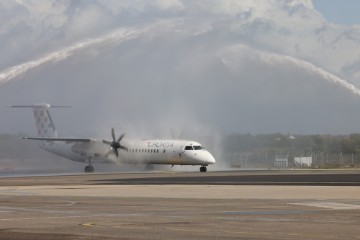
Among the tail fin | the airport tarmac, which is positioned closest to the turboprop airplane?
the tail fin

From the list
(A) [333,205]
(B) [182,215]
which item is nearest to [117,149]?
(A) [333,205]

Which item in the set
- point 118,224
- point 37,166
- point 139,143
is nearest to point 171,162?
point 139,143

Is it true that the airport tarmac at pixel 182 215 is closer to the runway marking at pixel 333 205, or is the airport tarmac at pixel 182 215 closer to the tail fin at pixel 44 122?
→ the runway marking at pixel 333 205

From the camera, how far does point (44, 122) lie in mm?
121375

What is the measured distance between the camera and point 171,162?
10606 cm

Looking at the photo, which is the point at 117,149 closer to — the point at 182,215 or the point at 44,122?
the point at 44,122

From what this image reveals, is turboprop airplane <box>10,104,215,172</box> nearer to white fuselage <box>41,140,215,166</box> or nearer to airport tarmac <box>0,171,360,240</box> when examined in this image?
white fuselage <box>41,140,215,166</box>

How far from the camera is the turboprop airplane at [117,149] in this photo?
103375mm

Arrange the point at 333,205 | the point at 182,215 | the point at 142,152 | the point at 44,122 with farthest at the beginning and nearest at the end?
the point at 44,122 → the point at 142,152 → the point at 333,205 → the point at 182,215

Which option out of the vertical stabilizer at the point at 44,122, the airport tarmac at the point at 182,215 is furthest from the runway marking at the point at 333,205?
the vertical stabilizer at the point at 44,122

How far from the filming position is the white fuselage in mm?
102956

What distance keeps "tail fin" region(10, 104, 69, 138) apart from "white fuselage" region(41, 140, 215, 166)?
2.40 meters

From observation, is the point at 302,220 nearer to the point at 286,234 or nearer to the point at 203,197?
the point at 286,234

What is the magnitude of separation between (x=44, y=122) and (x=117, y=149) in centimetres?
1475
